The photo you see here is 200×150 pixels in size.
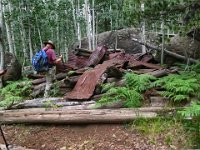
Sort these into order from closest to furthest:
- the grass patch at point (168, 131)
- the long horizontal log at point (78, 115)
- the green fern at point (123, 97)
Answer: the grass patch at point (168, 131)
the long horizontal log at point (78, 115)
the green fern at point (123, 97)

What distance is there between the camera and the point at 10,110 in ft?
32.6

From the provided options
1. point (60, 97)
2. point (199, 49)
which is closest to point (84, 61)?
point (60, 97)

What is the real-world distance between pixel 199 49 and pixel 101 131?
606 centimetres

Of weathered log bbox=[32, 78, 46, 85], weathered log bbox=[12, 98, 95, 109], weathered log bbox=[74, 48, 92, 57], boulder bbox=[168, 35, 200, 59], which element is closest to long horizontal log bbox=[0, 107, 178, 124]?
weathered log bbox=[12, 98, 95, 109]

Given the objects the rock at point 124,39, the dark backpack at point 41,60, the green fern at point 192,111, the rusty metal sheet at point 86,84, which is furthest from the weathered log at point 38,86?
the rock at point 124,39

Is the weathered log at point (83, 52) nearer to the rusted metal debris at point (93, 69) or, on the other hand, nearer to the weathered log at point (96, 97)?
the rusted metal debris at point (93, 69)

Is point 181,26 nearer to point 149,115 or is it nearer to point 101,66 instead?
point 149,115

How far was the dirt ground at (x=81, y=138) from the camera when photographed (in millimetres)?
7395

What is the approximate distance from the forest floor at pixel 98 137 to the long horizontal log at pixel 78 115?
18cm

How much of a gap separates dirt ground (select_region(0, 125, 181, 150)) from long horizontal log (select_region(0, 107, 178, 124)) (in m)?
0.18

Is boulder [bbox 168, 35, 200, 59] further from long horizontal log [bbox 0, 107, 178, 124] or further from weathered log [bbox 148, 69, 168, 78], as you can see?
long horizontal log [bbox 0, 107, 178, 124]

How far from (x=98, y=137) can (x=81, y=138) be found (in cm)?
45

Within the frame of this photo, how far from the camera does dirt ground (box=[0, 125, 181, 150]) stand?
739 centimetres

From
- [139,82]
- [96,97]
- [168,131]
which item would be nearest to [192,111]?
[168,131]
